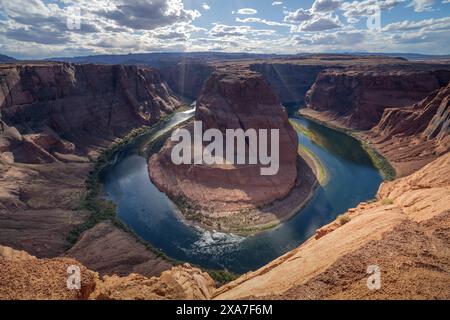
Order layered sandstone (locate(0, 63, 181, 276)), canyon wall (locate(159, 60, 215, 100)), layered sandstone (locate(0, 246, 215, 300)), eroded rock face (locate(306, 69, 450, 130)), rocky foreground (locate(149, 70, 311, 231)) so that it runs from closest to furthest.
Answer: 1. layered sandstone (locate(0, 246, 215, 300))
2. layered sandstone (locate(0, 63, 181, 276))
3. rocky foreground (locate(149, 70, 311, 231))
4. eroded rock face (locate(306, 69, 450, 130))
5. canyon wall (locate(159, 60, 215, 100))

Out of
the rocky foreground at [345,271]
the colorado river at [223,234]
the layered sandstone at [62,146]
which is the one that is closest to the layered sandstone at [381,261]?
the rocky foreground at [345,271]

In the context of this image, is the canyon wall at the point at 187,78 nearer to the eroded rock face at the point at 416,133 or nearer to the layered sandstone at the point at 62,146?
the layered sandstone at the point at 62,146

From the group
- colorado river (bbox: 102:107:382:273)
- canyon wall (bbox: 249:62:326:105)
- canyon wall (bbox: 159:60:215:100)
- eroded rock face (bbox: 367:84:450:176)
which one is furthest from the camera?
canyon wall (bbox: 159:60:215:100)

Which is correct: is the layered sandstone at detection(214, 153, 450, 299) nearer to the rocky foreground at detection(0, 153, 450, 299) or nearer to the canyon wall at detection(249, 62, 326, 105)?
the rocky foreground at detection(0, 153, 450, 299)

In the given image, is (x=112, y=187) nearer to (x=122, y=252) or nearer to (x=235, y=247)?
(x=122, y=252)

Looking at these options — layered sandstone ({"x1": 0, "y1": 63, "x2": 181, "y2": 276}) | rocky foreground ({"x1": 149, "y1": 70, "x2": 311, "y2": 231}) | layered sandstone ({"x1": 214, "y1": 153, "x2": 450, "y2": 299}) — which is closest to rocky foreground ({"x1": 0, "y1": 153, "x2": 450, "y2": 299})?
layered sandstone ({"x1": 214, "y1": 153, "x2": 450, "y2": 299})
